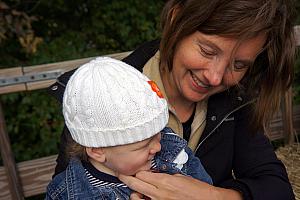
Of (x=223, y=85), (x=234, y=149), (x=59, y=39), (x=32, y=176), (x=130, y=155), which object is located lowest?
(x=32, y=176)

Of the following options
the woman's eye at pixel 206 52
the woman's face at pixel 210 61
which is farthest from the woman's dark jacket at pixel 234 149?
the woman's eye at pixel 206 52

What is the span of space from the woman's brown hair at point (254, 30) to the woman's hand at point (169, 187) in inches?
15.9

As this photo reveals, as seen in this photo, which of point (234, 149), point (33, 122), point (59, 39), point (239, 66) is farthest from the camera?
point (59, 39)

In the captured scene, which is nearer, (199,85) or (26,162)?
(199,85)

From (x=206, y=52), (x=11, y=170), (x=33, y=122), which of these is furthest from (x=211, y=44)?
(x=33, y=122)

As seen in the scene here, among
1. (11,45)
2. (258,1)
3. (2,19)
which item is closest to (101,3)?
(11,45)

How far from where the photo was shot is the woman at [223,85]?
1.57 m

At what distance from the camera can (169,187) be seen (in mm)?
1551

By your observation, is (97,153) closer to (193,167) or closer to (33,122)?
(193,167)

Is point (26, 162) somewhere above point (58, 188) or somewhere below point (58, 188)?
below

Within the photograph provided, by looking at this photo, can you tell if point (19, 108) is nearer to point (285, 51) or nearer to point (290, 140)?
point (290, 140)

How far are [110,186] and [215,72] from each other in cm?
51

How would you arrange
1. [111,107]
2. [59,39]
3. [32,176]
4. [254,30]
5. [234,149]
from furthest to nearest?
[59,39] < [32,176] < [234,149] < [254,30] < [111,107]

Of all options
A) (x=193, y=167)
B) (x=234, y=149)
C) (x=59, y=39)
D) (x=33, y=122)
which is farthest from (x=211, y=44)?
(x=59, y=39)
